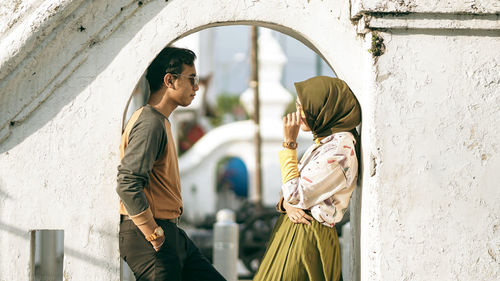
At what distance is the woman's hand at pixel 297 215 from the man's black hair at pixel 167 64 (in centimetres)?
121

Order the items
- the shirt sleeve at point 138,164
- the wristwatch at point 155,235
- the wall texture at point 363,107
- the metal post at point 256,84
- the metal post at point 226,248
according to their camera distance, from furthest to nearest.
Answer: the metal post at point 256,84, the metal post at point 226,248, the wall texture at point 363,107, the wristwatch at point 155,235, the shirt sleeve at point 138,164

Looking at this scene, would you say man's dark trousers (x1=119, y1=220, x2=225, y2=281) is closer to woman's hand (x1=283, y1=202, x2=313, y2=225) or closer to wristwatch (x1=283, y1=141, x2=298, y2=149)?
woman's hand (x1=283, y1=202, x2=313, y2=225)

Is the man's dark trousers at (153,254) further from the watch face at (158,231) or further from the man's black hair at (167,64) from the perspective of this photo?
the man's black hair at (167,64)

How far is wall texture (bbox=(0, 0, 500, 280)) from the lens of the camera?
472cm

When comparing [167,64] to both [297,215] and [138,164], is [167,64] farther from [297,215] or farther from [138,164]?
[297,215]

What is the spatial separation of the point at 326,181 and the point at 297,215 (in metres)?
0.31

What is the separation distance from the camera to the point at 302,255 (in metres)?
4.60

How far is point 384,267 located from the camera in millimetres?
4699

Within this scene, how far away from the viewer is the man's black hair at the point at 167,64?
497 cm

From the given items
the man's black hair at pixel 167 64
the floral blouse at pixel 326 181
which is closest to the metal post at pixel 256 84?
→ the man's black hair at pixel 167 64

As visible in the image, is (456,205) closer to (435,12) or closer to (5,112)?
(435,12)

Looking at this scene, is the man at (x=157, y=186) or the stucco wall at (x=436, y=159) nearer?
the man at (x=157, y=186)

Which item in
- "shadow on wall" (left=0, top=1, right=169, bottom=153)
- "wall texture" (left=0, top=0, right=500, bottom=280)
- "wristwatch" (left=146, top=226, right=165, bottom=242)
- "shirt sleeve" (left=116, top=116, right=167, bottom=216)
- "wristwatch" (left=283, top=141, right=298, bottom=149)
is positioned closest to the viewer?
"shirt sleeve" (left=116, top=116, right=167, bottom=216)

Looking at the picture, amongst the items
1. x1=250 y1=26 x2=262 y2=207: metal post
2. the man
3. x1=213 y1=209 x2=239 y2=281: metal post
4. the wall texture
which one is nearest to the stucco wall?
the wall texture
